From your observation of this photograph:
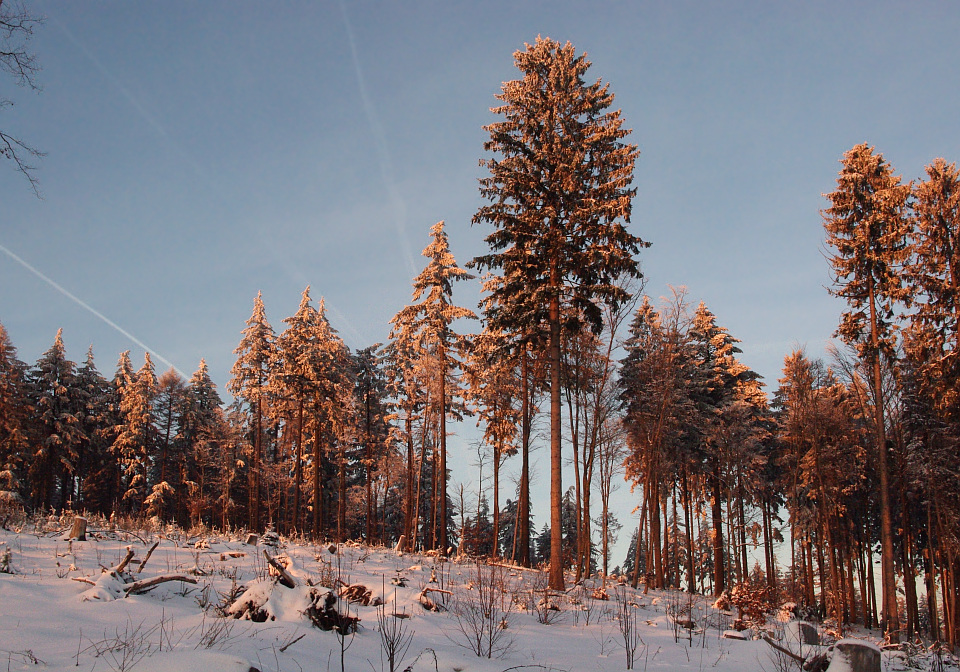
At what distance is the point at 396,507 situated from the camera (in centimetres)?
5384

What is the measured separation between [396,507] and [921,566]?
39537 millimetres

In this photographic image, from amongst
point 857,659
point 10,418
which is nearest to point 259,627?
point 857,659

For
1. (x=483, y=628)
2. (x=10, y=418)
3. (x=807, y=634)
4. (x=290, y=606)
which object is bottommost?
(x=807, y=634)

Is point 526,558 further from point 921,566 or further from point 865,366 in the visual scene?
point 921,566

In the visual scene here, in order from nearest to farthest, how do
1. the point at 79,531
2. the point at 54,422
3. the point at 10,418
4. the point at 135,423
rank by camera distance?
1. the point at 79,531
2. the point at 10,418
3. the point at 54,422
4. the point at 135,423

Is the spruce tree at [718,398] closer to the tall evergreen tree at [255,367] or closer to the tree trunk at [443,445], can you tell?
the tree trunk at [443,445]

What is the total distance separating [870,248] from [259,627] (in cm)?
2573

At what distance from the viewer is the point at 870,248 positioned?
76.3ft

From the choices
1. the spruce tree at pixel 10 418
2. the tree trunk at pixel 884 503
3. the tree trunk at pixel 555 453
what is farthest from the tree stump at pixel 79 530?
the spruce tree at pixel 10 418

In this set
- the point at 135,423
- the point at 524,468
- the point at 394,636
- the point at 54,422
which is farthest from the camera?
the point at 135,423

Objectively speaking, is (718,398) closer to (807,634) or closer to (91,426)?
(807,634)

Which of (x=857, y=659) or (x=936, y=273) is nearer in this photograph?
(x=857, y=659)

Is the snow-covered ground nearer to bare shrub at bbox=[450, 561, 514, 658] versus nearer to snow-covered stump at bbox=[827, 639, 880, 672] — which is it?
bare shrub at bbox=[450, 561, 514, 658]

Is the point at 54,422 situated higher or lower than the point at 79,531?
higher
